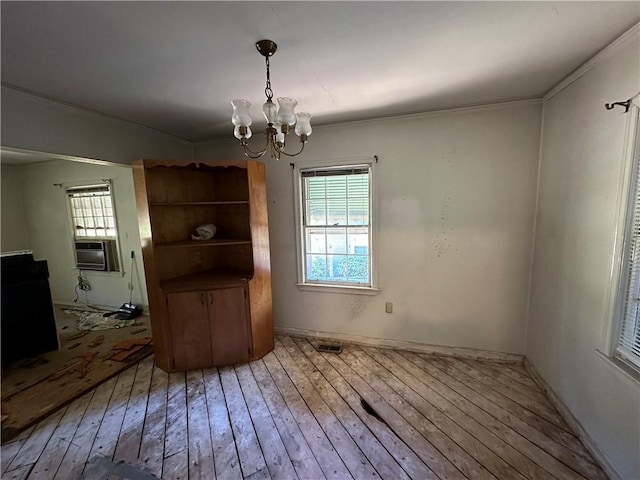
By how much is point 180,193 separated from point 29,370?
2245 millimetres

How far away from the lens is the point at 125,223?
3871mm

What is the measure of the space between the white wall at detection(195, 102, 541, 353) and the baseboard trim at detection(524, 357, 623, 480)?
0.38m

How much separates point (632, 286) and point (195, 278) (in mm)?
3264

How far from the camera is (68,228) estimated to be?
14.0ft

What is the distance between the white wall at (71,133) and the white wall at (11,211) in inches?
138

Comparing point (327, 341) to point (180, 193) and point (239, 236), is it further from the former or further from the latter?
point (180, 193)

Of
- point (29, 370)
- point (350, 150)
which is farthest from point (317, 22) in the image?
point (29, 370)

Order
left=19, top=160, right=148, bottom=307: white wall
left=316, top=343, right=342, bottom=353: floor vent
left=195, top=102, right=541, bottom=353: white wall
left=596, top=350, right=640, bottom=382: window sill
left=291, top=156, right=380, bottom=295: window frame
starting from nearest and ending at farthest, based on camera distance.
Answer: left=596, top=350, right=640, bottom=382: window sill → left=195, top=102, right=541, bottom=353: white wall → left=291, top=156, right=380, bottom=295: window frame → left=316, top=343, right=342, bottom=353: floor vent → left=19, top=160, right=148, bottom=307: white wall

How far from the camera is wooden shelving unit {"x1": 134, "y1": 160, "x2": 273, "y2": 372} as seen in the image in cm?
248

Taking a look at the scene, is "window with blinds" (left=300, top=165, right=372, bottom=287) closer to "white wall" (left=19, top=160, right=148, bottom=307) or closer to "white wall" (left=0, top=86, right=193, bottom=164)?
"white wall" (left=0, top=86, right=193, bottom=164)

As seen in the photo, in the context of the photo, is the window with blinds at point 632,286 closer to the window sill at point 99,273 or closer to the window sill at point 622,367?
the window sill at point 622,367

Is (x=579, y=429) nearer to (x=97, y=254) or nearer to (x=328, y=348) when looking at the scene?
(x=328, y=348)

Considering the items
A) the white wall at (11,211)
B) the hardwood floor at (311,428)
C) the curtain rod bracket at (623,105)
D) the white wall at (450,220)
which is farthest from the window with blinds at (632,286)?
the white wall at (11,211)

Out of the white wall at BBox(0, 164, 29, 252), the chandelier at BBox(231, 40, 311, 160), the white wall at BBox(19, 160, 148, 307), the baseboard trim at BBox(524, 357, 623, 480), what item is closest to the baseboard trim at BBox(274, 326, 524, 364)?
the baseboard trim at BBox(524, 357, 623, 480)
